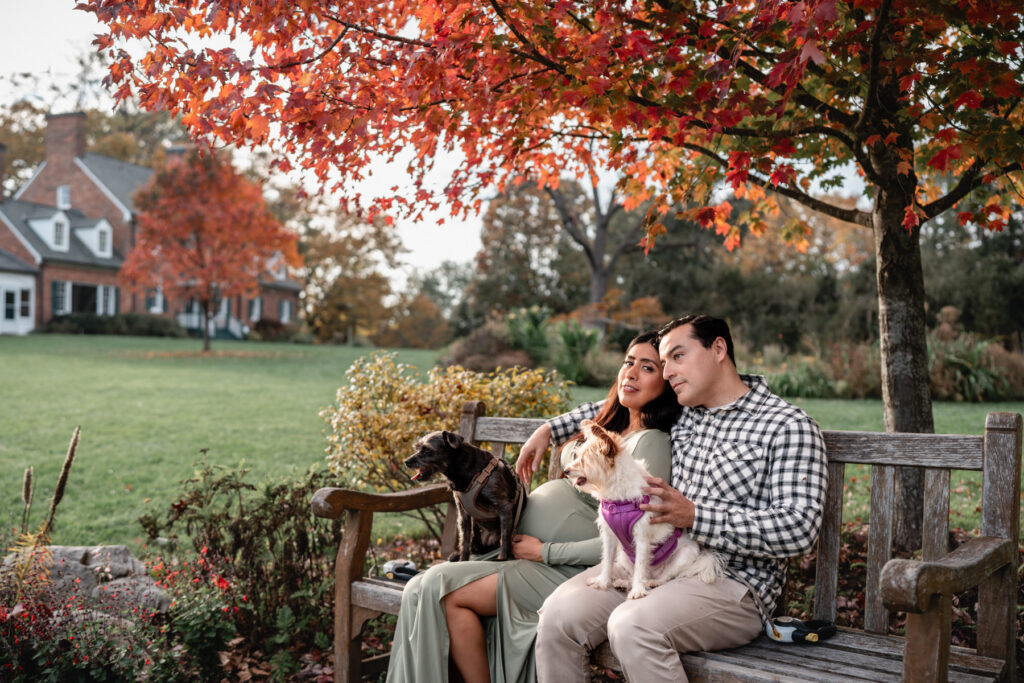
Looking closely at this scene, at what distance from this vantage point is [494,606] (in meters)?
3.40

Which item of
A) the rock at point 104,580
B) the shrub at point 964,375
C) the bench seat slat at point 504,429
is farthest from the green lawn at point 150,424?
the bench seat slat at point 504,429

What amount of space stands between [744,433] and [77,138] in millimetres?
42999

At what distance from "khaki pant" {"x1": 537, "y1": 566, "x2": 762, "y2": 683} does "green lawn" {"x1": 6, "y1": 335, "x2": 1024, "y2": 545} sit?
288 centimetres

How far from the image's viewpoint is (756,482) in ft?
10.4

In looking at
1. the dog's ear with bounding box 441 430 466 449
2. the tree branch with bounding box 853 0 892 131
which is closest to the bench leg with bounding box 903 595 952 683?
the dog's ear with bounding box 441 430 466 449

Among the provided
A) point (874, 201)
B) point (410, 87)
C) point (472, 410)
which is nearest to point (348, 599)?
point (472, 410)

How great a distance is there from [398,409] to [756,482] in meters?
2.97

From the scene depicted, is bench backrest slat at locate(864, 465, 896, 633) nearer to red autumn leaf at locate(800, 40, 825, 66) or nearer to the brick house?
red autumn leaf at locate(800, 40, 825, 66)

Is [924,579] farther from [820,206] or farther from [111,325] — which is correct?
[111,325]

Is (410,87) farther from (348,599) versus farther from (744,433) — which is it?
(348,599)

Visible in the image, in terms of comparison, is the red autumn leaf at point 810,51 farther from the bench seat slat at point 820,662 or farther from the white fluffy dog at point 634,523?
the bench seat slat at point 820,662

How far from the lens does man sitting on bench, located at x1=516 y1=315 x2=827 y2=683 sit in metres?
2.86

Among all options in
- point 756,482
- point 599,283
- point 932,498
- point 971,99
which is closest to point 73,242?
point 599,283

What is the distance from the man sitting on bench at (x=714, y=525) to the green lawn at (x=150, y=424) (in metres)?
2.97
